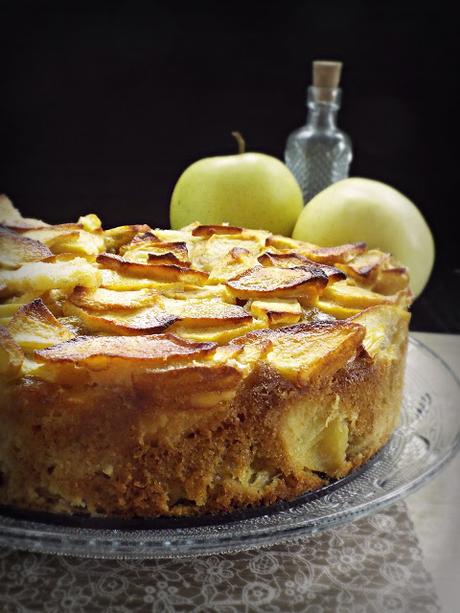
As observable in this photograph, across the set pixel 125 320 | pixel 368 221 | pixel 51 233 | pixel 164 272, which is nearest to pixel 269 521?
pixel 125 320

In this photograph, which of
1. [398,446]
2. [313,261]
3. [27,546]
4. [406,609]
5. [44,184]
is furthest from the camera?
[44,184]

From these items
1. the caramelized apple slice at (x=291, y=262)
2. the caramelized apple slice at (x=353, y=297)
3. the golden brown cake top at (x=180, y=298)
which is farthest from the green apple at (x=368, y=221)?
the caramelized apple slice at (x=353, y=297)

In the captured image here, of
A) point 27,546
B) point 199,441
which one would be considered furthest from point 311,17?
point 27,546

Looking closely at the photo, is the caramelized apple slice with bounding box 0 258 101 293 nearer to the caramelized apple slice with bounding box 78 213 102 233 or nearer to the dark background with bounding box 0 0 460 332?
the caramelized apple slice with bounding box 78 213 102 233

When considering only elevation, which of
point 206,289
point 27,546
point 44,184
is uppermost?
point 206,289

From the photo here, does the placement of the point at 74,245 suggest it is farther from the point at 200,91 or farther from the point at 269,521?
the point at 200,91

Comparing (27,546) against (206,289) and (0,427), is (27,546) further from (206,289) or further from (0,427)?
(206,289)

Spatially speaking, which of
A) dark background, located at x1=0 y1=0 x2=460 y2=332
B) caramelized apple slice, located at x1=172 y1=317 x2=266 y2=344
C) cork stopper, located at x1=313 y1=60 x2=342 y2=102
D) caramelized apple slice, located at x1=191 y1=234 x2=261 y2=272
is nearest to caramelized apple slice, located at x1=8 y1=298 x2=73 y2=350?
caramelized apple slice, located at x1=172 y1=317 x2=266 y2=344
